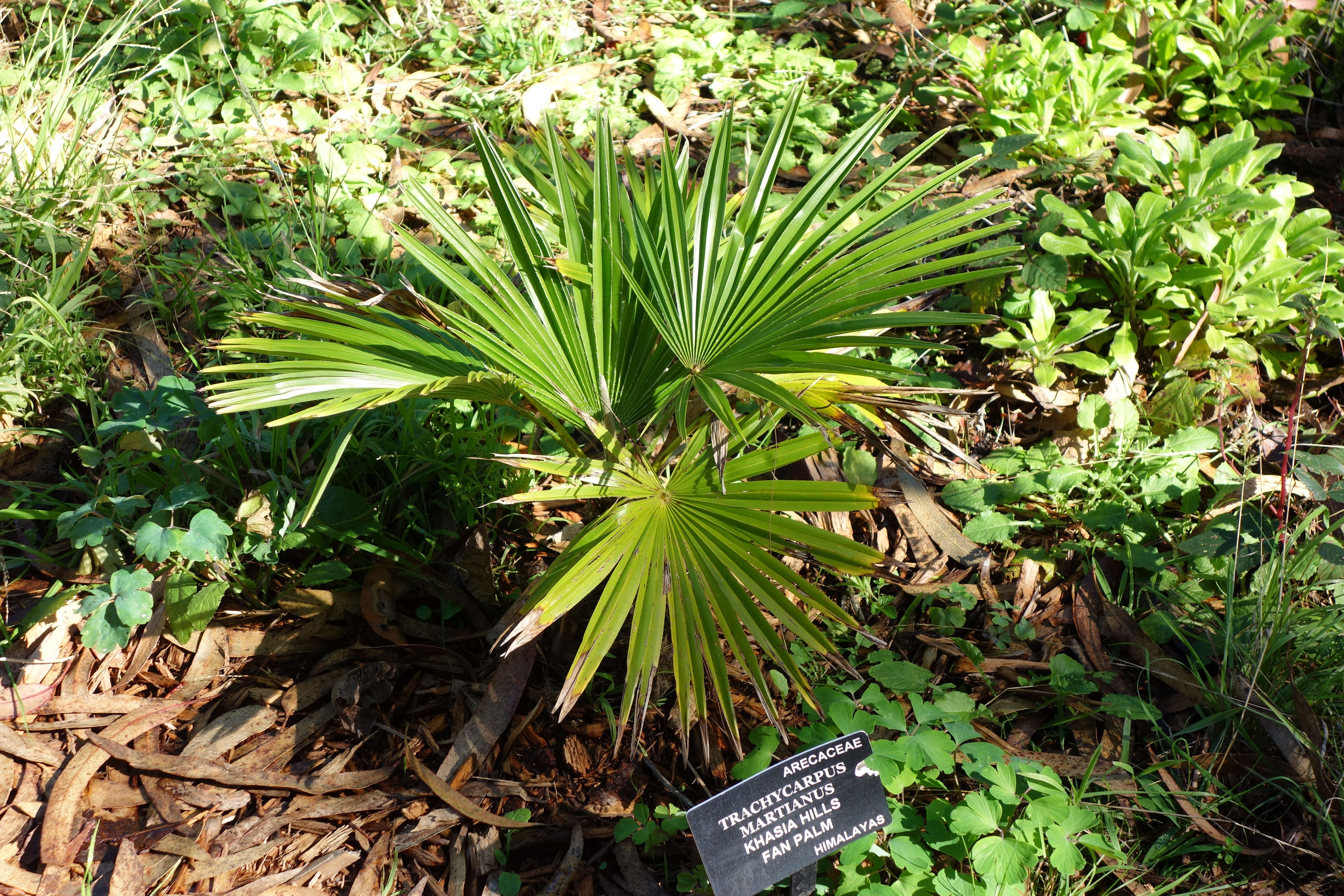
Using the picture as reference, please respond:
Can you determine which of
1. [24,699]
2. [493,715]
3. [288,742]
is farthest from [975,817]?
[24,699]

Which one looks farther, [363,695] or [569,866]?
[363,695]

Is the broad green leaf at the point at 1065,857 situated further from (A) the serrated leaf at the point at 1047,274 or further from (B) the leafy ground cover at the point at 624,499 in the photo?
(A) the serrated leaf at the point at 1047,274

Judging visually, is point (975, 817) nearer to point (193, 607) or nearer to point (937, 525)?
point (937, 525)

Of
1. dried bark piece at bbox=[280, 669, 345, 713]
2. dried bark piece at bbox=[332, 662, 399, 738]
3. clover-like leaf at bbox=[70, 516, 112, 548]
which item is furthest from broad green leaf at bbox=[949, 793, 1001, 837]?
clover-like leaf at bbox=[70, 516, 112, 548]

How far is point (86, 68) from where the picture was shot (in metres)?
3.40

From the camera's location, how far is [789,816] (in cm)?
164

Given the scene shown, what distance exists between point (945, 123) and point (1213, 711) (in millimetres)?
2365

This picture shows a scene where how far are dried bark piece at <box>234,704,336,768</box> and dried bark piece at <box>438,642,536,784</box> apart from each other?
1.02 feet

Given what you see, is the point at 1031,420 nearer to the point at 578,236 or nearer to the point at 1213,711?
the point at 1213,711

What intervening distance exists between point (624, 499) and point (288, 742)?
1033 millimetres

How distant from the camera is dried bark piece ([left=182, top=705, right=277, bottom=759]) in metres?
2.08

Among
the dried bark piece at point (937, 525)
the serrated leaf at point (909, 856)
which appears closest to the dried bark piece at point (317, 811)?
the serrated leaf at point (909, 856)

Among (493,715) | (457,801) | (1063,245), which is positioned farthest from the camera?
(1063,245)

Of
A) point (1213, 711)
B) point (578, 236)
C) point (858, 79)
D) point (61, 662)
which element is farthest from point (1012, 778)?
point (858, 79)
